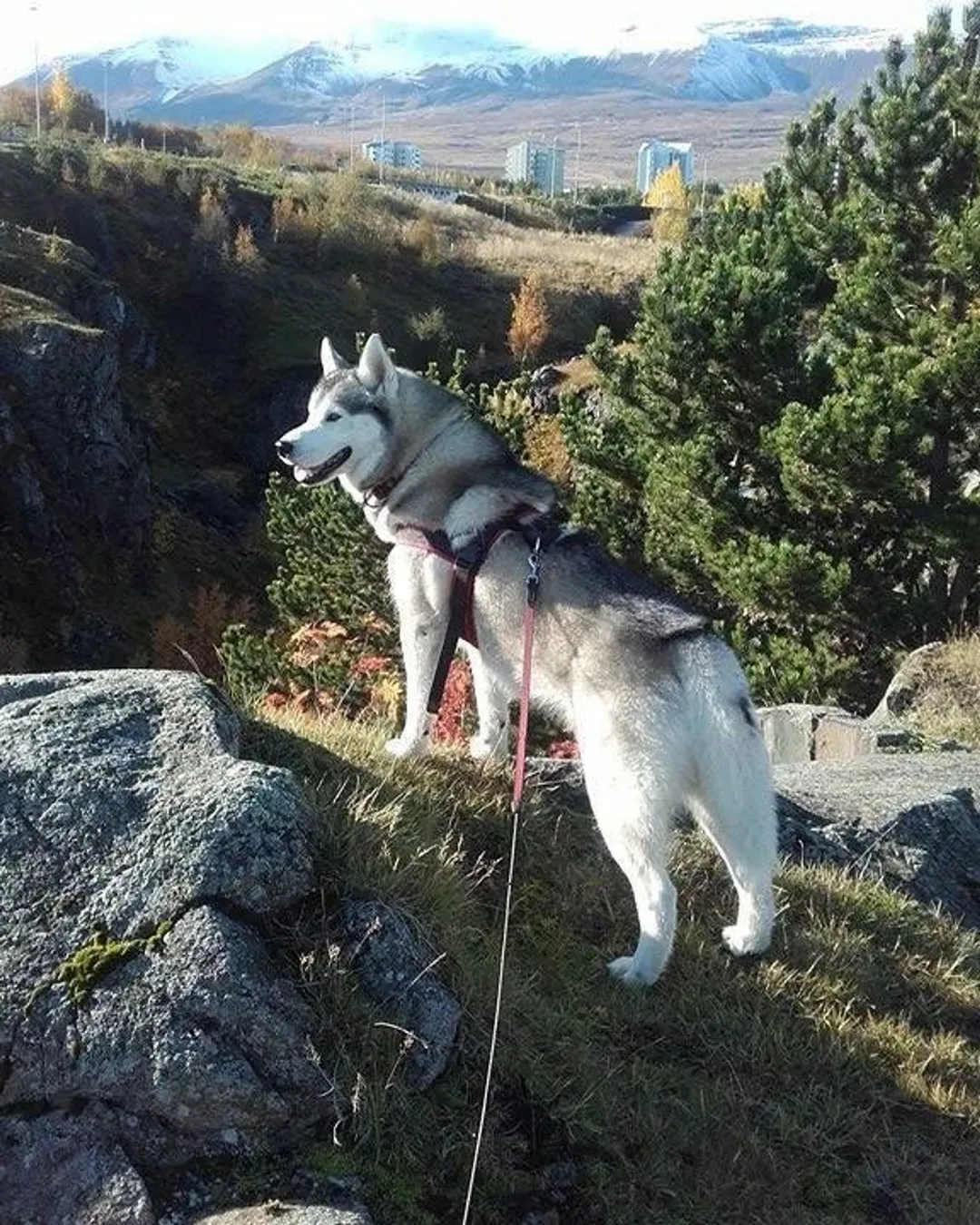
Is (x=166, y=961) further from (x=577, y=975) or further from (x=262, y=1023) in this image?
(x=577, y=975)

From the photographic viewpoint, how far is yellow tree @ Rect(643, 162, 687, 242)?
80.1m

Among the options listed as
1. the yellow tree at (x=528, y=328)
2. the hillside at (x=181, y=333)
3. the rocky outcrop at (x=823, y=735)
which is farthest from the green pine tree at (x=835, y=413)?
the yellow tree at (x=528, y=328)

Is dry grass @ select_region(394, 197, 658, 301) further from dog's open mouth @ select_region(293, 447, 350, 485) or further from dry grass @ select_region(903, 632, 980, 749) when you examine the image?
dog's open mouth @ select_region(293, 447, 350, 485)

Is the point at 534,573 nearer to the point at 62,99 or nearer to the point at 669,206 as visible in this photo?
the point at 669,206

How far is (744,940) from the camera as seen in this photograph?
4.62 meters

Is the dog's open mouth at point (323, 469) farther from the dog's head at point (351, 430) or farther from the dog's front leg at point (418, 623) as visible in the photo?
the dog's front leg at point (418, 623)

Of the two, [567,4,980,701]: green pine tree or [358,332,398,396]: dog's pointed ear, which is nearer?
[358,332,398,396]: dog's pointed ear

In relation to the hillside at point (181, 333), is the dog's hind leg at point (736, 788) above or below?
above

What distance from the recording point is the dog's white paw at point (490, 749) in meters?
5.17

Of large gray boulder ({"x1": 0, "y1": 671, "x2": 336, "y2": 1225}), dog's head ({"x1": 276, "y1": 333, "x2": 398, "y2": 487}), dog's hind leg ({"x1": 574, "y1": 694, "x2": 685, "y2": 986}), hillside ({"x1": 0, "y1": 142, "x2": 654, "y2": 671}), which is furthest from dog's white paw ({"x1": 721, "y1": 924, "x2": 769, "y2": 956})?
hillside ({"x1": 0, "y1": 142, "x2": 654, "y2": 671})

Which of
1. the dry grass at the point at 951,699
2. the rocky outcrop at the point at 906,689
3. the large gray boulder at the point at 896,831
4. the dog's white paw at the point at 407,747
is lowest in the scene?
the rocky outcrop at the point at 906,689

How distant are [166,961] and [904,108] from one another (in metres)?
19.7

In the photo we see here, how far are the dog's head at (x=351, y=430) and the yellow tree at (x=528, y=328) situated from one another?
167 feet

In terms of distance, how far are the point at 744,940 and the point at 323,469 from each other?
2460mm
